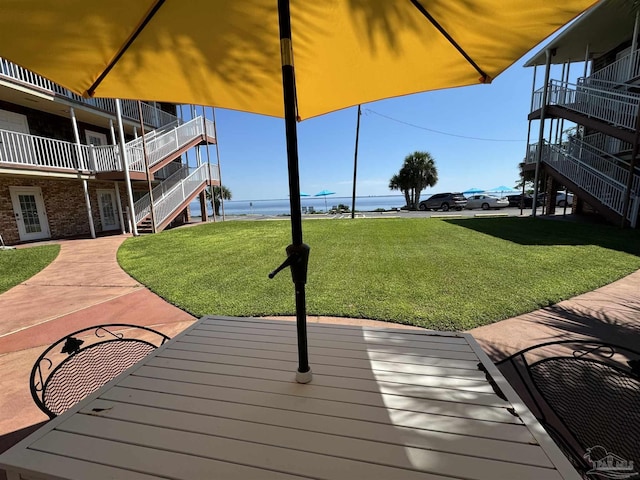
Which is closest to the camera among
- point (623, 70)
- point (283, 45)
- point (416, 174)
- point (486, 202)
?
point (283, 45)

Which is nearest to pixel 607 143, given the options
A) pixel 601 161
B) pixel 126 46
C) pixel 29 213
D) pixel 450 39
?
pixel 601 161

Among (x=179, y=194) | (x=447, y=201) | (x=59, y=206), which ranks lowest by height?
(x=447, y=201)

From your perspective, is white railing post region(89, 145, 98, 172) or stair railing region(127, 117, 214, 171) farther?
stair railing region(127, 117, 214, 171)

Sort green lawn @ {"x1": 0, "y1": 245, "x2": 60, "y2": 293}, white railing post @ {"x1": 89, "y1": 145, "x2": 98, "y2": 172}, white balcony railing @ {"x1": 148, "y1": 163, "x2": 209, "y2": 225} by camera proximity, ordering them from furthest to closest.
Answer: white balcony railing @ {"x1": 148, "y1": 163, "x2": 209, "y2": 225}
white railing post @ {"x1": 89, "y1": 145, "x2": 98, "y2": 172}
green lawn @ {"x1": 0, "y1": 245, "x2": 60, "y2": 293}

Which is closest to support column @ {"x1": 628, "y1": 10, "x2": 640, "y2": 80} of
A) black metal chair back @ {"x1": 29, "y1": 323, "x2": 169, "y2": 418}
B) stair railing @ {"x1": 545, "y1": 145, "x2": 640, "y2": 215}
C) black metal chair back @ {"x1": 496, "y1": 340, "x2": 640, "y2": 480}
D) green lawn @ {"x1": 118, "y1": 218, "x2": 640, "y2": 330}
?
stair railing @ {"x1": 545, "y1": 145, "x2": 640, "y2": 215}

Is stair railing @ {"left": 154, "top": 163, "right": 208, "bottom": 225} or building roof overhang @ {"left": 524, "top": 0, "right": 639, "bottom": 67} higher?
building roof overhang @ {"left": 524, "top": 0, "right": 639, "bottom": 67}

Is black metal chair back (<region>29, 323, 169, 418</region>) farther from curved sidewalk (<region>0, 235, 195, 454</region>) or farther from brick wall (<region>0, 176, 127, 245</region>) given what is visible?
brick wall (<region>0, 176, 127, 245</region>)

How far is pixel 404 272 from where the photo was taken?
19.2 feet

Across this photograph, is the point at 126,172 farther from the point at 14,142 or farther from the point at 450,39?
the point at 450,39

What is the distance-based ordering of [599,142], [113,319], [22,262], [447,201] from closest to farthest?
1. [113,319]
2. [22,262]
3. [599,142]
4. [447,201]

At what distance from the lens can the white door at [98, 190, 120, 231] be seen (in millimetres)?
13969

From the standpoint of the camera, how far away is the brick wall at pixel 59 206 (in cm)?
1043

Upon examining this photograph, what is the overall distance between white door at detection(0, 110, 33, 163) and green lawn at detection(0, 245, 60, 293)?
288cm

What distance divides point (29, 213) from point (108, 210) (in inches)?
129
